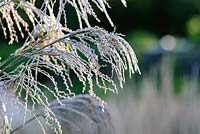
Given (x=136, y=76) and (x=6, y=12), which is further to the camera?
(x=136, y=76)

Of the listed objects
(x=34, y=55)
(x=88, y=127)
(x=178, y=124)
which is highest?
(x=34, y=55)

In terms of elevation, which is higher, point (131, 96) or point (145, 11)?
point (145, 11)

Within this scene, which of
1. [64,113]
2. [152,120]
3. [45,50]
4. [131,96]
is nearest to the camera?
[45,50]

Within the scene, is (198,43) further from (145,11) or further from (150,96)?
(150,96)

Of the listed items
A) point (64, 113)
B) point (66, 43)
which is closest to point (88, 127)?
point (64, 113)

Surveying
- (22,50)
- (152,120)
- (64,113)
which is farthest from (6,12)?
(152,120)

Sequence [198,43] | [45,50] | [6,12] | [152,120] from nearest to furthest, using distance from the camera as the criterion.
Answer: [45,50] < [6,12] < [152,120] < [198,43]

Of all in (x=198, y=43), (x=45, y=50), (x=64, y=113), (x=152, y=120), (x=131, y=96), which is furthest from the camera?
(x=198, y=43)

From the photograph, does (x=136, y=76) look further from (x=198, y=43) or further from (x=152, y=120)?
(x=152, y=120)

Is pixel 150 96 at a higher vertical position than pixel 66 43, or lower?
lower
